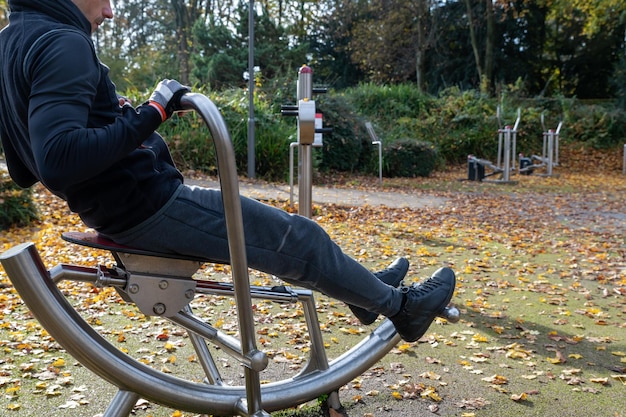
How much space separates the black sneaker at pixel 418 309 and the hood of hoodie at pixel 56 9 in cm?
145

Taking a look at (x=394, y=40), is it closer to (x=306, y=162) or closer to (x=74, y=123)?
(x=306, y=162)

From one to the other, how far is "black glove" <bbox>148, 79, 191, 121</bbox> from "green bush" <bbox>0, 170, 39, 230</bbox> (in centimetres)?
671

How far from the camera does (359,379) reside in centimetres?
327

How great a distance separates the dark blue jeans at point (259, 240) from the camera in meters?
1.97

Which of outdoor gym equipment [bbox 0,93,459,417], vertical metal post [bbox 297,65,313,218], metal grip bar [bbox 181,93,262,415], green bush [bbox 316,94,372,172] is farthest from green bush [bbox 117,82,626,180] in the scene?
metal grip bar [bbox 181,93,262,415]

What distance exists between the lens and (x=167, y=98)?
1802mm

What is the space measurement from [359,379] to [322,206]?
6.65 metres

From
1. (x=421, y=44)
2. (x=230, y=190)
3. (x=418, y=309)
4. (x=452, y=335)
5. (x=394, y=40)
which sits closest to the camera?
(x=230, y=190)

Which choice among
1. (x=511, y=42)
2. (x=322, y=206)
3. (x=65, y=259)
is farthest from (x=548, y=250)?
(x=511, y=42)

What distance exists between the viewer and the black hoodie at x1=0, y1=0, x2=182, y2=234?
1.64 meters

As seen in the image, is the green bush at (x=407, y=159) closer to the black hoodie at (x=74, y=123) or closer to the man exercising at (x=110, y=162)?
the man exercising at (x=110, y=162)

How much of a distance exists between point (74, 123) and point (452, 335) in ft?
9.74

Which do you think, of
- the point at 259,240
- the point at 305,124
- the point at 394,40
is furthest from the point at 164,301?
the point at 394,40

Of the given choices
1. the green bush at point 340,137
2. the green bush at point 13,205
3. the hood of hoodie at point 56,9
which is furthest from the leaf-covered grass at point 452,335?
the green bush at point 340,137
